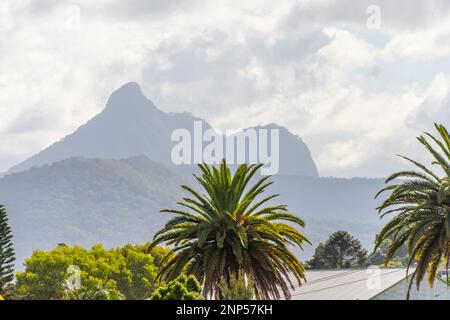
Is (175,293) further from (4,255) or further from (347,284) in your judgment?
(4,255)

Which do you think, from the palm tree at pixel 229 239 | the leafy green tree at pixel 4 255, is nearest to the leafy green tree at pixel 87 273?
the leafy green tree at pixel 4 255

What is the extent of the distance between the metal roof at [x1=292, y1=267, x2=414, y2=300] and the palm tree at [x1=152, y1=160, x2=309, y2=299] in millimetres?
26989

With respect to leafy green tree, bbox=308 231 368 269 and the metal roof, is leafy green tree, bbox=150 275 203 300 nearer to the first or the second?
the metal roof

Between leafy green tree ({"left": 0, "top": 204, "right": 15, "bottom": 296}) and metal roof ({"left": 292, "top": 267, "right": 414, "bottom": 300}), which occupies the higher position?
leafy green tree ({"left": 0, "top": 204, "right": 15, "bottom": 296})

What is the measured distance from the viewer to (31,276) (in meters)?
85.8

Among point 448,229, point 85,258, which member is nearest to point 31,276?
point 85,258

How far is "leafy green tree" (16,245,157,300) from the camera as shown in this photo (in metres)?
85.4

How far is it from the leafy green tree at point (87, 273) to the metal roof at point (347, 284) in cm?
1916

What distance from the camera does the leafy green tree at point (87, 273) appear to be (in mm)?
85438

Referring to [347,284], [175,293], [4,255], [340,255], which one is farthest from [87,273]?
[175,293]

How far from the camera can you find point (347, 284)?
75.4 metres

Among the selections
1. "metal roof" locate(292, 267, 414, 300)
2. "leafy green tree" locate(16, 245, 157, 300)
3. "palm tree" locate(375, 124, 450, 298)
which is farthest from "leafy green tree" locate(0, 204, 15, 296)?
"palm tree" locate(375, 124, 450, 298)
